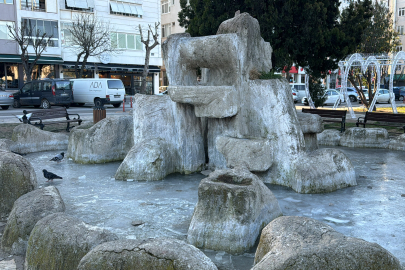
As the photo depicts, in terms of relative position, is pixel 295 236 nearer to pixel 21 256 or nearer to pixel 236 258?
pixel 236 258

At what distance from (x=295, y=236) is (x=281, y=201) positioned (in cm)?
263

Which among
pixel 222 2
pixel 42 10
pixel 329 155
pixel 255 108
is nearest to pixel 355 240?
pixel 329 155

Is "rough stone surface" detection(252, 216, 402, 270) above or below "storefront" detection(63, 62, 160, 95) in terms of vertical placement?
below

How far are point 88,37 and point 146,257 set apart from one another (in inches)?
1134

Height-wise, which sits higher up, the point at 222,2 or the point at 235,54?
the point at 222,2

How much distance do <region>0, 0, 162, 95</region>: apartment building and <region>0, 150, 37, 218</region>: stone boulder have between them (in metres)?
26.5

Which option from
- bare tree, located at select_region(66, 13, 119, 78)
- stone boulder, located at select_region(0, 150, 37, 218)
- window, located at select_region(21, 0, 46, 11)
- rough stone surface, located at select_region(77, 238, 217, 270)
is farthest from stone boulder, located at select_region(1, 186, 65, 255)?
window, located at select_region(21, 0, 46, 11)

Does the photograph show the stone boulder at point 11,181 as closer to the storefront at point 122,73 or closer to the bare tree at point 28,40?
the bare tree at point 28,40

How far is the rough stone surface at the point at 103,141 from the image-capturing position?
8711 millimetres

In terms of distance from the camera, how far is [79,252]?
3732 millimetres

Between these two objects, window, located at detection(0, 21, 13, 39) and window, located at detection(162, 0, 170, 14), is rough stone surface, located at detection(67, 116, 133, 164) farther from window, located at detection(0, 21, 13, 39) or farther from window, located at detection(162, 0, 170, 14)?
window, located at detection(162, 0, 170, 14)

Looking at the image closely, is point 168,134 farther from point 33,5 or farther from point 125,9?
point 125,9

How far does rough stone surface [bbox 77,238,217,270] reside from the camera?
3070mm

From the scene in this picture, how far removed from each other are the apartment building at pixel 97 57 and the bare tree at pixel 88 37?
443 mm
